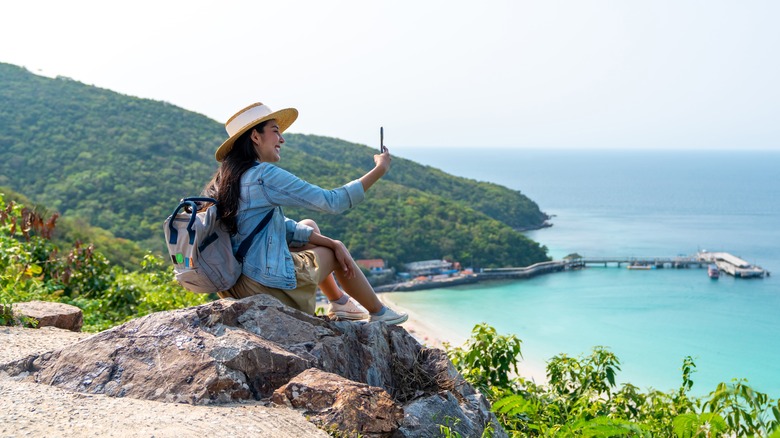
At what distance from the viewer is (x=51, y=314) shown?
506 centimetres

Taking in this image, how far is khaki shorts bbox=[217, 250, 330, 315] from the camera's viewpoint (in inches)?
144

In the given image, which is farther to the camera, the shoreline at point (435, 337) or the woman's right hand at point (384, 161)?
the shoreline at point (435, 337)

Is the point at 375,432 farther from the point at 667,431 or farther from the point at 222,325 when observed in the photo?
the point at 667,431

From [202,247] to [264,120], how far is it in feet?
2.45

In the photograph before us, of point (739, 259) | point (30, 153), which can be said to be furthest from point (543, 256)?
point (30, 153)

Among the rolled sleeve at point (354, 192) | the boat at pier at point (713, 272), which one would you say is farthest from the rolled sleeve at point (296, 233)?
the boat at pier at point (713, 272)

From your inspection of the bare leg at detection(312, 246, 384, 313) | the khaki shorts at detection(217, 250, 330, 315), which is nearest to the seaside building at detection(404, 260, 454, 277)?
the bare leg at detection(312, 246, 384, 313)

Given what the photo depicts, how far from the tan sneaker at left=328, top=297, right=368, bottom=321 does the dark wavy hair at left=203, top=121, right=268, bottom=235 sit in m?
0.74

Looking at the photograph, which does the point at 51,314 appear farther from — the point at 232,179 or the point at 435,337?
the point at 435,337

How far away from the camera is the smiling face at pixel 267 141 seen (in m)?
3.77

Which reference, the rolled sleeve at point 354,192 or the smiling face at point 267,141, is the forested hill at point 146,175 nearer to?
the smiling face at point 267,141

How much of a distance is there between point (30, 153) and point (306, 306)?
43.0 meters

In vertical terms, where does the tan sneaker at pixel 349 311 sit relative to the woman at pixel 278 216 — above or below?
below

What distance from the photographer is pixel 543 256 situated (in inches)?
2079
